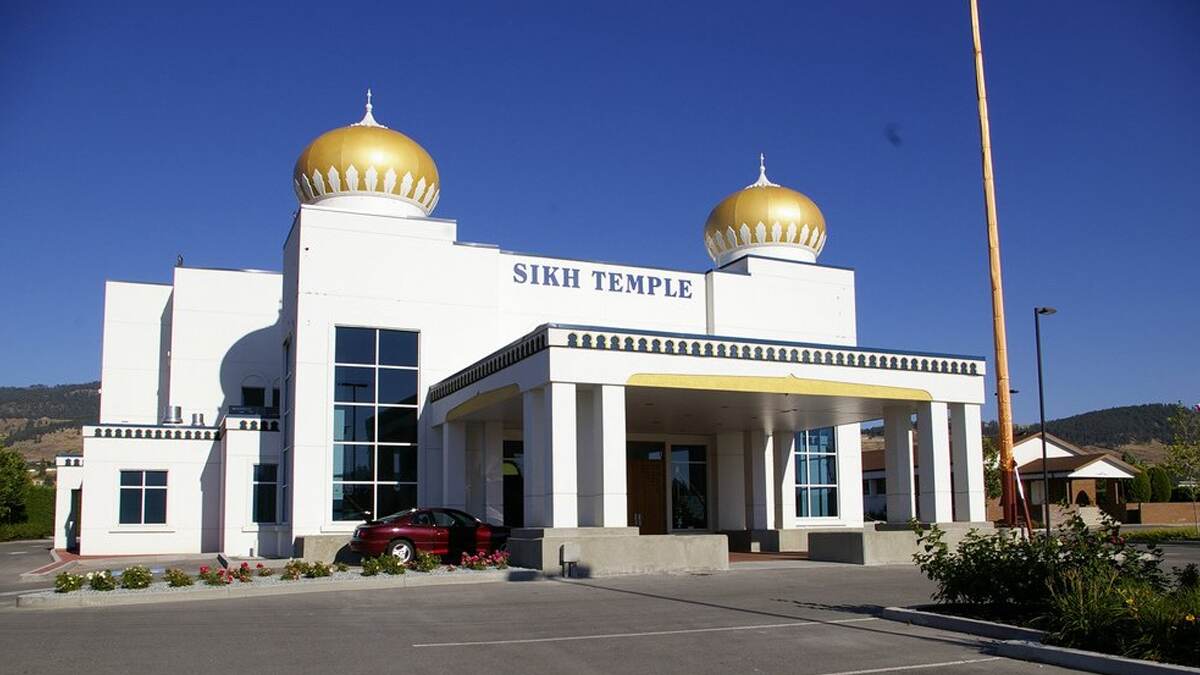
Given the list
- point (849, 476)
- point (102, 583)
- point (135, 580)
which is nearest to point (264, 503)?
point (135, 580)

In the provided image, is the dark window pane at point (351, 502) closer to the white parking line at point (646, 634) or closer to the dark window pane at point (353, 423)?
the dark window pane at point (353, 423)

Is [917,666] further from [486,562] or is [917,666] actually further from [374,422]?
[374,422]

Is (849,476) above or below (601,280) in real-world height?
below

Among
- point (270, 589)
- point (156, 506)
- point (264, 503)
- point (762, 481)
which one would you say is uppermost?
point (762, 481)

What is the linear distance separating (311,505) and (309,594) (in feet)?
30.3

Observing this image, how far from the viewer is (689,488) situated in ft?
106

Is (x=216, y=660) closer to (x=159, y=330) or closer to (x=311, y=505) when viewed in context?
(x=311, y=505)

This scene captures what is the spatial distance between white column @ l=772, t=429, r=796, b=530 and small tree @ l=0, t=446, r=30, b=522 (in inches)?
1607

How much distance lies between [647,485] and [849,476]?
6262mm

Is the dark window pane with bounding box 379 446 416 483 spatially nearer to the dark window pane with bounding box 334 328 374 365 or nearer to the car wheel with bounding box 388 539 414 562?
the dark window pane with bounding box 334 328 374 365

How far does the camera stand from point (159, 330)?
3675cm

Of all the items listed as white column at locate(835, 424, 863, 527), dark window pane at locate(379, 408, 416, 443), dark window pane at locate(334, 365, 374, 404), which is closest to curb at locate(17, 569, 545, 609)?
dark window pane at locate(379, 408, 416, 443)

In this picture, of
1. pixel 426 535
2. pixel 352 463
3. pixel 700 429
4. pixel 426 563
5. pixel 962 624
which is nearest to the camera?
pixel 962 624

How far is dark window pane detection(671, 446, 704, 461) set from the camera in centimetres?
3206
